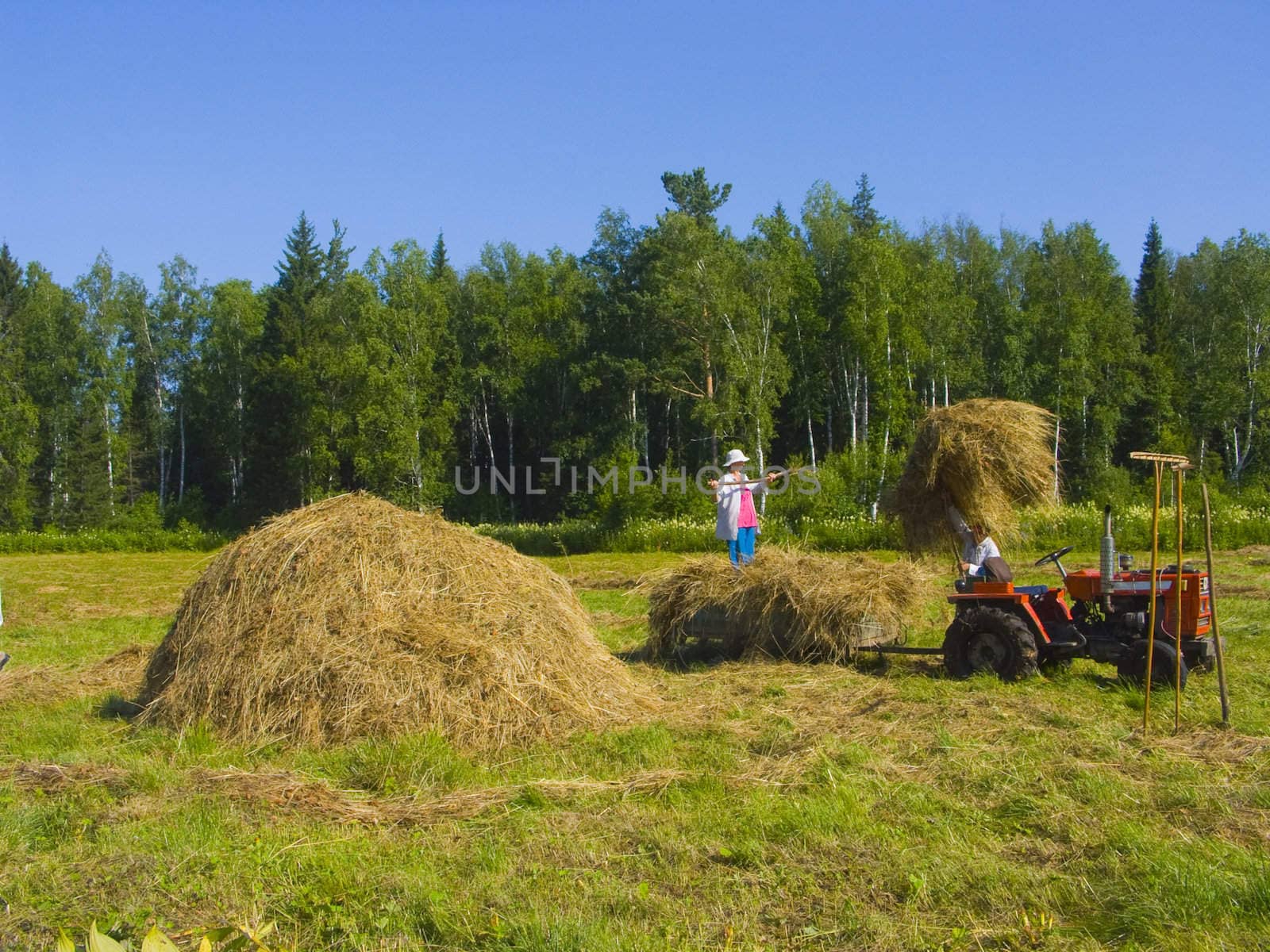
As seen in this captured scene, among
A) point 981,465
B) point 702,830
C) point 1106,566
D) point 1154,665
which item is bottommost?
point 702,830

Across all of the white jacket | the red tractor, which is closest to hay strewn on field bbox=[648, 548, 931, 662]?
the red tractor

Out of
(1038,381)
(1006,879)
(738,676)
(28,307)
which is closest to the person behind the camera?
(1006,879)

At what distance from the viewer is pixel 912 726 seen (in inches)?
283

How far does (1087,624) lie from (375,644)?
19.0 feet

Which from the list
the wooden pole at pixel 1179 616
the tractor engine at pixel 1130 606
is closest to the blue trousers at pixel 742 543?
the tractor engine at pixel 1130 606

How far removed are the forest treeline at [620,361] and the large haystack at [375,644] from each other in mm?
23055

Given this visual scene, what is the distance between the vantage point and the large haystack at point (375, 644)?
23.0ft

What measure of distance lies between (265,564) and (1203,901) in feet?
20.7

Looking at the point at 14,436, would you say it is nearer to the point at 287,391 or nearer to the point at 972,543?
the point at 287,391

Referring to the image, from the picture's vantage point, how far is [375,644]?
7258 millimetres

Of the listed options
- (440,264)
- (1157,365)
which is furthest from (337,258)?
(1157,365)

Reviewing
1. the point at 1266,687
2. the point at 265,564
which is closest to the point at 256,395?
the point at 265,564

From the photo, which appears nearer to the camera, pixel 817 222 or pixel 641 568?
pixel 641 568

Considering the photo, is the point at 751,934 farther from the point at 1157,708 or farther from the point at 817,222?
the point at 817,222
